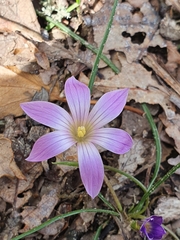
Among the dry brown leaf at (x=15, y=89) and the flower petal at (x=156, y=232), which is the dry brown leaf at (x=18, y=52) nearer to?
the dry brown leaf at (x=15, y=89)

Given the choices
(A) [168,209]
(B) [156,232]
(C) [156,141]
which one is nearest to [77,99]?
(C) [156,141]

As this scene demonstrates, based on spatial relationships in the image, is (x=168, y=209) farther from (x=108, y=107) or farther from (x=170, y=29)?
(x=170, y=29)

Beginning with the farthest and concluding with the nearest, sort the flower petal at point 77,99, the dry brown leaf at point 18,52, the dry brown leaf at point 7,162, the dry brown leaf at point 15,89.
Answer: the dry brown leaf at point 18,52 < the dry brown leaf at point 15,89 < the dry brown leaf at point 7,162 < the flower petal at point 77,99

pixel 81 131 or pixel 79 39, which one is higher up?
pixel 79 39

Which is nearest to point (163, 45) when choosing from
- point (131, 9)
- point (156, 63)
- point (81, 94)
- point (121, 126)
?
point (156, 63)

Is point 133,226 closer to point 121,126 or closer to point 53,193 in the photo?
point 53,193

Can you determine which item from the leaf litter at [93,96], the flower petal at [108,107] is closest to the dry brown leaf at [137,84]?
the leaf litter at [93,96]
